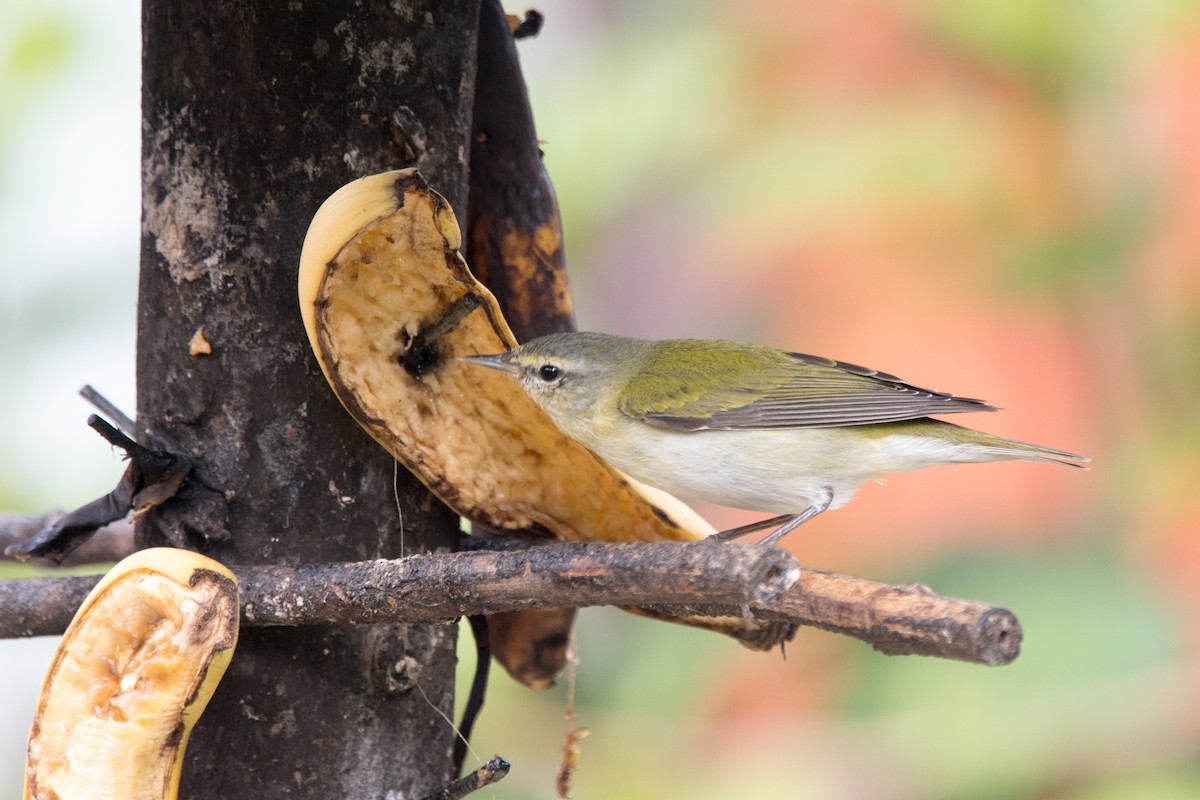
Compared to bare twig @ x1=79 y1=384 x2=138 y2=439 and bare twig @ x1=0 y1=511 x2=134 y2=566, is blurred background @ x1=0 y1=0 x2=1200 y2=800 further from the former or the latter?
bare twig @ x1=79 y1=384 x2=138 y2=439

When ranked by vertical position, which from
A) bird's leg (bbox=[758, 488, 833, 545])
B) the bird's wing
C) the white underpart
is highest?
the bird's wing

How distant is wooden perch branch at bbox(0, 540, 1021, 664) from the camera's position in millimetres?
1382

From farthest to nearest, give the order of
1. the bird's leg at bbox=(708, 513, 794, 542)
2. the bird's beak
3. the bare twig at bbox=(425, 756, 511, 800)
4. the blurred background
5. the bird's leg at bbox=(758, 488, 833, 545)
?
the blurred background
the bird's leg at bbox=(758, 488, 833, 545)
the bird's leg at bbox=(708, 513, 794, 542)
the bird's beak
the bare twig at bbox=(425, 756, 511, 800)

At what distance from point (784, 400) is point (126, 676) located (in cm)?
182

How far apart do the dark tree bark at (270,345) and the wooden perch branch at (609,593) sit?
25 cm

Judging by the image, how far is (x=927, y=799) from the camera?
4.33m

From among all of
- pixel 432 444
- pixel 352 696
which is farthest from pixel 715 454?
pixel 352 696

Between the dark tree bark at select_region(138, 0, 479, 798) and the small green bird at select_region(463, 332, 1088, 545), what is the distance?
620 mm

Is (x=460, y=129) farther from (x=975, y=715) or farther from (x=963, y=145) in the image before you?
(x=963, y=145)

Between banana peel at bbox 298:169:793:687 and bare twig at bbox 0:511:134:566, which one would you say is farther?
bare twig at bbox 0:511:134:566

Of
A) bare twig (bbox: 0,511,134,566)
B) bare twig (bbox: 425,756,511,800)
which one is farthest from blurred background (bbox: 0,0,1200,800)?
bare twig (bbox: 425,756,511,800)

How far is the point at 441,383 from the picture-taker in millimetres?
2320

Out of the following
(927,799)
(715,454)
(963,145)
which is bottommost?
(927,799)

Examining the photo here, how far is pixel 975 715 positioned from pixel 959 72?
3.17 meters
